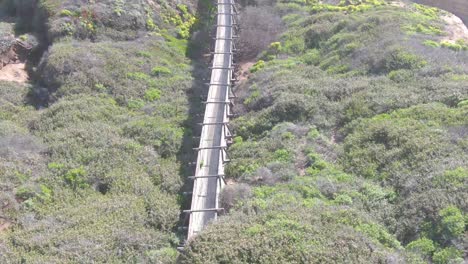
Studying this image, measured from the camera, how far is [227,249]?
1755 cm

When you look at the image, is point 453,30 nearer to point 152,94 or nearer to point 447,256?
point 152,94

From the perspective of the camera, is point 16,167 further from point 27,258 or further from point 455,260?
point 455,260

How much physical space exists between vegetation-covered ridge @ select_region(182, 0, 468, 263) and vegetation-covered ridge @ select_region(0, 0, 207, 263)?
3380mm

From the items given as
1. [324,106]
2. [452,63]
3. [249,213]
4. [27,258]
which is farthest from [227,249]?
[452,63]

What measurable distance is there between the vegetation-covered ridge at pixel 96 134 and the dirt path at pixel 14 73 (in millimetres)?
884

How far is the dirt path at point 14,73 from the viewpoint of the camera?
3609cm

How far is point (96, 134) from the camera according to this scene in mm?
28125

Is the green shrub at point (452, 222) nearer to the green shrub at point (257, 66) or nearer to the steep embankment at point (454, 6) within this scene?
the green shrub at point (257, 66)

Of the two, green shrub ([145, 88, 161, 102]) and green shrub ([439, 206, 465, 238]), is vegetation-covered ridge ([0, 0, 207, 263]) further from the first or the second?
green shrub ([439, 206, 465, 238])

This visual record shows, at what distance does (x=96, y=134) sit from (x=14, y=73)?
12.5 m

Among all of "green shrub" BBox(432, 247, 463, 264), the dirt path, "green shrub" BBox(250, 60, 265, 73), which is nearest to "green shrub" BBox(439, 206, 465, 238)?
"green shrub" BBox(432, 247, 463, 264)

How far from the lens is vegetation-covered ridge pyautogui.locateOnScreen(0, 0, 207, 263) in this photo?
20578 mm

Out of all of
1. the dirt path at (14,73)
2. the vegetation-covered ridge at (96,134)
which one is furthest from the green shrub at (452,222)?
the dirt path at (14,73)

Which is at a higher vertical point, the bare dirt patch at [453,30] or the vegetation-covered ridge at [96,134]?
the bare dirt patch at [453,30]
